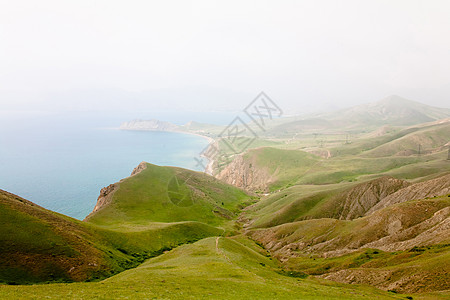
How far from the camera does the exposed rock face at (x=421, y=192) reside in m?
66.7

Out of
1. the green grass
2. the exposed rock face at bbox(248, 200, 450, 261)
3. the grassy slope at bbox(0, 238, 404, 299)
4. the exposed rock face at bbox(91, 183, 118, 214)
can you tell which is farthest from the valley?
the green grass

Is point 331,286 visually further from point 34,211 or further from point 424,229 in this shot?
point 34,211

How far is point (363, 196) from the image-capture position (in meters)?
84.9

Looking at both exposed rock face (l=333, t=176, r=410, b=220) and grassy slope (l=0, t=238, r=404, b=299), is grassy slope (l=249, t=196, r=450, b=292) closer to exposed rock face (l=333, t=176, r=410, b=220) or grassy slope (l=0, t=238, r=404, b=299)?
grassy slope (l=0, t=238, r=404, b=299)

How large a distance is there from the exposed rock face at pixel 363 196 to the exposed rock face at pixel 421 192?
334cm

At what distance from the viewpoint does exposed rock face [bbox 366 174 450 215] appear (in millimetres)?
66688

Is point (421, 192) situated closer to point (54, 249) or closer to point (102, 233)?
point (102, 233)

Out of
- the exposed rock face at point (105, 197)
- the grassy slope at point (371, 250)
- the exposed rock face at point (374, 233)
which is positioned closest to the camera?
the grassy slope at point (371, 250)

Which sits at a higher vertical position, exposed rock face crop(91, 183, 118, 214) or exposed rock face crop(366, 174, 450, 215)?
exposed rock face crop(91, 183, 118, 214)

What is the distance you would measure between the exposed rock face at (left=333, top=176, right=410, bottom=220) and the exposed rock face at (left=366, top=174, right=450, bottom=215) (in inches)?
131

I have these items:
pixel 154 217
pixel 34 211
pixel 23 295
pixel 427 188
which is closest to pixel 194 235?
pixel 154 217

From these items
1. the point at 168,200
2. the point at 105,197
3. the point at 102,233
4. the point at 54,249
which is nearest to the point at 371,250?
the point at 54,249

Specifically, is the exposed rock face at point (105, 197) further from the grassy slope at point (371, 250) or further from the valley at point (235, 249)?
the grassy slope at point (371, 250)

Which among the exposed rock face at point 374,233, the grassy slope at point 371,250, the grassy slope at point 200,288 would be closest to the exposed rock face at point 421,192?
the grassy slope at point 371,250
